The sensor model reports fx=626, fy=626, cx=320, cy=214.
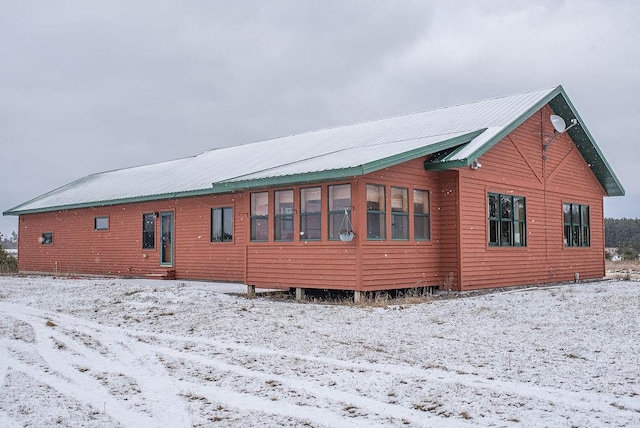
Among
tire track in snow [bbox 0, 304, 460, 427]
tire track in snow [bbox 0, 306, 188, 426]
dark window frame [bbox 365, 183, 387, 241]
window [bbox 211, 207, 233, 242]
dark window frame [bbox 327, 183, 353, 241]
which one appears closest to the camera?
tire track in snow [bbox 0, 304, 460, 427]

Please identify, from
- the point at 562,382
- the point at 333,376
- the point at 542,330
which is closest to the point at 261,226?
the point at 542,330

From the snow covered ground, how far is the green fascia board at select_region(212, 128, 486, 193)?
9.19 ft

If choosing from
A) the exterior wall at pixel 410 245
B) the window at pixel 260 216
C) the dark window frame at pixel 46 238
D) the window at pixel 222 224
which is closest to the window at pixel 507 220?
the exterior wall at pixel 410 245

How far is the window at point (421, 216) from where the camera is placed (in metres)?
15.3

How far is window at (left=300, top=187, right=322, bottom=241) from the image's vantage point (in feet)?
47.1

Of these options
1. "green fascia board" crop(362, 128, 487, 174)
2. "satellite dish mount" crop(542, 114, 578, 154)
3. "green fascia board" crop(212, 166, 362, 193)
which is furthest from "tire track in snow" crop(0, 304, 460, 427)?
"satellite dish mount" crop(542, 114, 578, 154)

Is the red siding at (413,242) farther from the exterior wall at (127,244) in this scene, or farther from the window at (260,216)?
the window at (260,216)

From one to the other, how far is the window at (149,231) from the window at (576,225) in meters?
14.2

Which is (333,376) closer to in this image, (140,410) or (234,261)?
(140,410)

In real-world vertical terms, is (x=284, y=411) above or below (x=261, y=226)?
below

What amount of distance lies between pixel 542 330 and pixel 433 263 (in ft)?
19.6

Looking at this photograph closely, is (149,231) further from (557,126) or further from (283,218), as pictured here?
(557,126)

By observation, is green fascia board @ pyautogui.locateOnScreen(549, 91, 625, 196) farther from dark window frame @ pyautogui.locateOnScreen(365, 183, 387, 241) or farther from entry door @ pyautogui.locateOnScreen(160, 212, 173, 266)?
entry door @ pyautogui.locateOnScreen(160, 212, 173, 266)

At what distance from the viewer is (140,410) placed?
5629 millimetres
